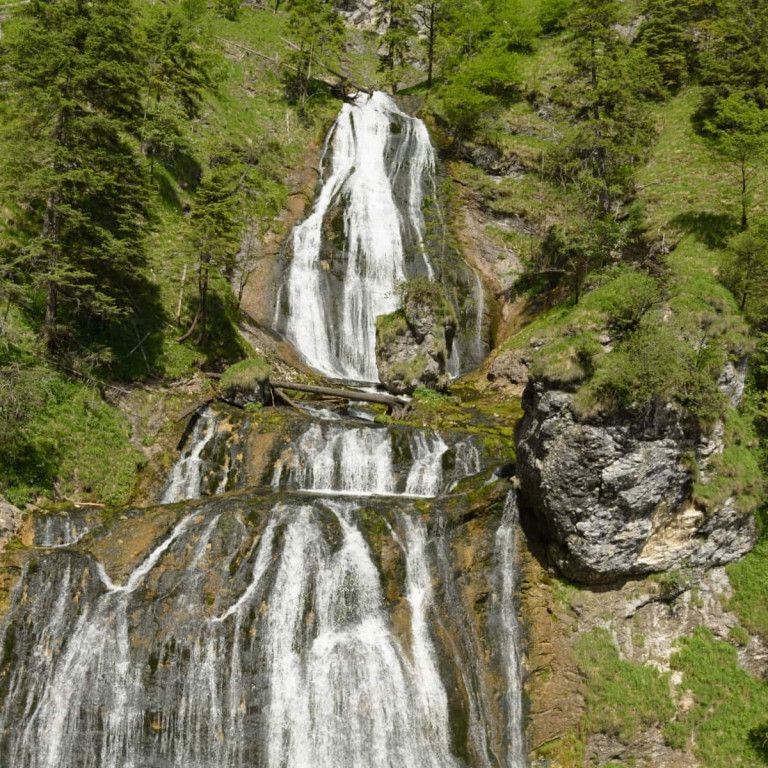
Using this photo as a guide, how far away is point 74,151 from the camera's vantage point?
19.0 m

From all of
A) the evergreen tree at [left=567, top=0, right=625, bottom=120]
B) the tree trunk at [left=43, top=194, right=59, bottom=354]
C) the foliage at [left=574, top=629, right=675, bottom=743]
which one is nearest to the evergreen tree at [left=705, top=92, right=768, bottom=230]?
the evergreen tree at [left=567, top=0, right=625, bottom=120]

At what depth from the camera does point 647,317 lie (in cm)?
1523

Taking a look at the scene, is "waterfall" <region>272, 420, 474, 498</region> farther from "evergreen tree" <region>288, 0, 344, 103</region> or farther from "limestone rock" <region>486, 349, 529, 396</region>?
"evergreen tree" <region>288, 0, 344, 103</region>

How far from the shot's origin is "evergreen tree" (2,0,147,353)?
59.9ft

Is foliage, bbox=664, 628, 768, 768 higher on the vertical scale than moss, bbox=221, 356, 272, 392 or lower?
lower

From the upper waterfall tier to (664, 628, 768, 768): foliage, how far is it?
63.3 ft

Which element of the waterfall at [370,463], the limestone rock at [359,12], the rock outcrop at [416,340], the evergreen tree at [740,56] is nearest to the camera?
the waterfall at [370,463]

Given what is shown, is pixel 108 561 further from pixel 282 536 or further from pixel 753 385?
pixel 753 385

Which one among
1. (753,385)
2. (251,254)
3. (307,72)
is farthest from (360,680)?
(307,72)

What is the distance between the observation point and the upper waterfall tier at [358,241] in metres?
31.8

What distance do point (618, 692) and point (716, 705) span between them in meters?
2.15

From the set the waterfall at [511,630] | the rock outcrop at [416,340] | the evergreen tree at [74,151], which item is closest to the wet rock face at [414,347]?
the rock outcrop at [416,340]

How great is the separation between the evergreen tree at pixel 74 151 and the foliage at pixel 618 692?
1763 centimetres

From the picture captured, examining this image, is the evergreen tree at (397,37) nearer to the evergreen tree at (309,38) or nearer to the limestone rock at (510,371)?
the evergreen tree at (309,38)
